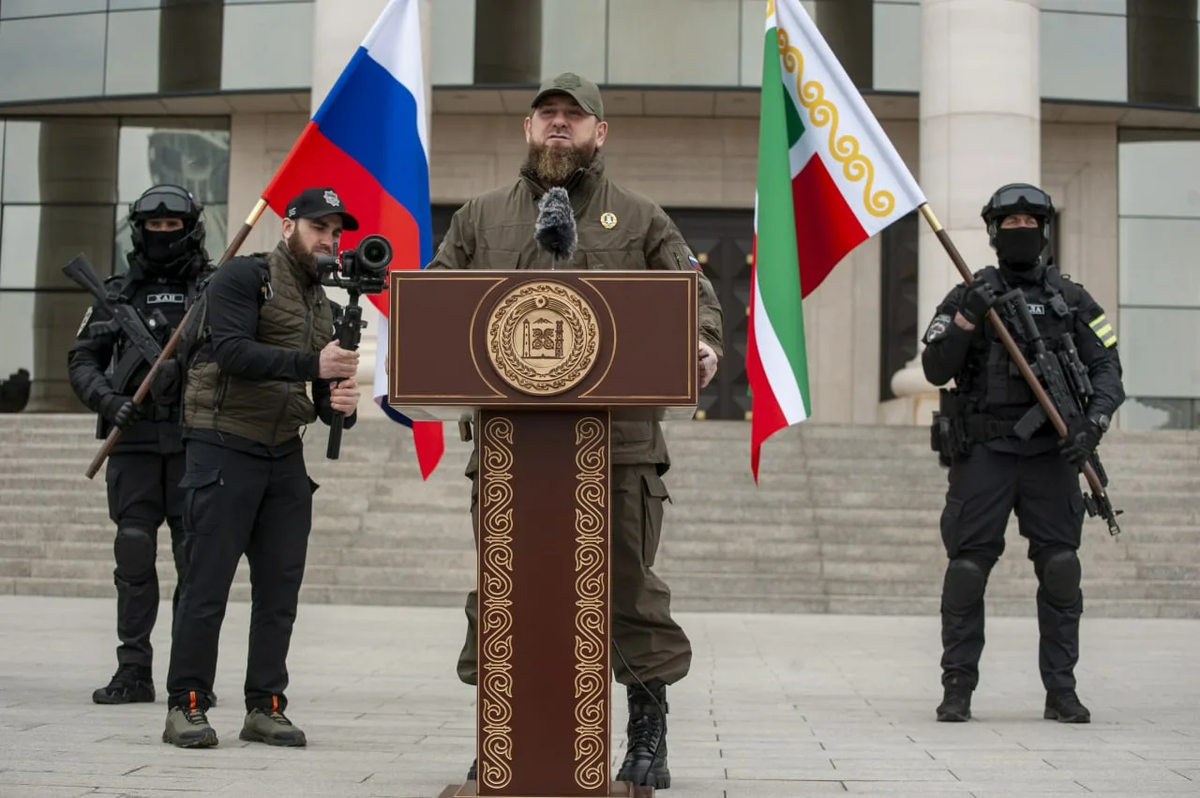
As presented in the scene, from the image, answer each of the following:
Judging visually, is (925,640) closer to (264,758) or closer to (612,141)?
(264,758)

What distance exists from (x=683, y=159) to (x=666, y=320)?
2024cm

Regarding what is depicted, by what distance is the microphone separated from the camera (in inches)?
180

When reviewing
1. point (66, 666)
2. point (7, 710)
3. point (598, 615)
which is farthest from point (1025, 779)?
point (66, 666)

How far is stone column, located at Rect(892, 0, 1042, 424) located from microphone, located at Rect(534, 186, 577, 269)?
15.1 meters

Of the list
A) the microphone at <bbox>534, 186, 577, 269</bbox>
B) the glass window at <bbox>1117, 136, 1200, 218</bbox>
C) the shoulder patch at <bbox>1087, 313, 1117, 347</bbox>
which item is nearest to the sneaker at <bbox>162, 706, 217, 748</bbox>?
the microphone at <bbox>534, 186, 577, 269</bbox>

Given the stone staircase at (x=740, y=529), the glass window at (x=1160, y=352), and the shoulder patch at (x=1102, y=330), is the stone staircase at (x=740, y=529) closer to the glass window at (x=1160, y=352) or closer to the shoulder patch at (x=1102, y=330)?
the shoulder patch at (x=1102, y=330)

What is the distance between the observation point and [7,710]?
248 inches

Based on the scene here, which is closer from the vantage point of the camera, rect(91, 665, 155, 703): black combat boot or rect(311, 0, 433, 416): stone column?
rect(91, 665, 155, 703): black combat boot

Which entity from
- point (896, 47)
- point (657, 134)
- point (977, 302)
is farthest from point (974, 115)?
point (977, 302)

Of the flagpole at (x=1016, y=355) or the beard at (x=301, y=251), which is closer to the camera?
the beard at (x=301, y=251)

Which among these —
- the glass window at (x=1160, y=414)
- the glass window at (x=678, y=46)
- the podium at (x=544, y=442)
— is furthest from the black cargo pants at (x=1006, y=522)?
the glass window at (x=1160, y=414)

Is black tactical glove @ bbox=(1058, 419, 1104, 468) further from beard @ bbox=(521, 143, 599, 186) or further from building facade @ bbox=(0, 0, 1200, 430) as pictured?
building facade @ bbox=(0, 0, 1200, 430)

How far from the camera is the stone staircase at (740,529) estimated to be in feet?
41.7

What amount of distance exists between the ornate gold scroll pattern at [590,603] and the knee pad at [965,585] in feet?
11.1
